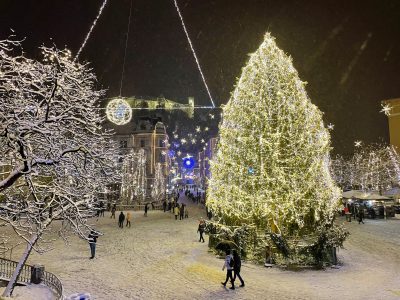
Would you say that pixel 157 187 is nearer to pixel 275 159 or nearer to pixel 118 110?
pixel 118 110

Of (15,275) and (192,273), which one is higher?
(15,275)

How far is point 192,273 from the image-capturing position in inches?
587

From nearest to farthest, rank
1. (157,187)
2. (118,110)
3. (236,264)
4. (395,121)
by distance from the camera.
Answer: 1. (236,264)
2. (118,110)
3. (157,187)
4. (395,121)

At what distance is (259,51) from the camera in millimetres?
18875

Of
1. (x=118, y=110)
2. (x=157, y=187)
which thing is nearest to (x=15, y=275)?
(x=118, y=110)

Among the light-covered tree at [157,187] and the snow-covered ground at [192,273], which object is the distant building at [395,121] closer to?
the light-covered tree at [157,187]

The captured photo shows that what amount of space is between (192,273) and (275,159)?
642 cm

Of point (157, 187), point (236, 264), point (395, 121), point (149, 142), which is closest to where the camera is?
point (236, 264)

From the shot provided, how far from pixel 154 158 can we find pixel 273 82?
172ft

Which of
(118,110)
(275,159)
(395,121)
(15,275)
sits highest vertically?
(395,121)

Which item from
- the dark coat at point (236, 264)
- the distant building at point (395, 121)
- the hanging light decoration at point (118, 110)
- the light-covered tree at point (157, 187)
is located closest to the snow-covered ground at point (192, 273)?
the dark coat at point (236, 264)

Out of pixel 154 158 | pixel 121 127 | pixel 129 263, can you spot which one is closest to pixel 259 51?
pixel 129 263

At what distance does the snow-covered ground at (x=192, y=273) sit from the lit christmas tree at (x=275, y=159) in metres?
2.09

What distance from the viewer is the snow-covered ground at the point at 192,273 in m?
12.2
